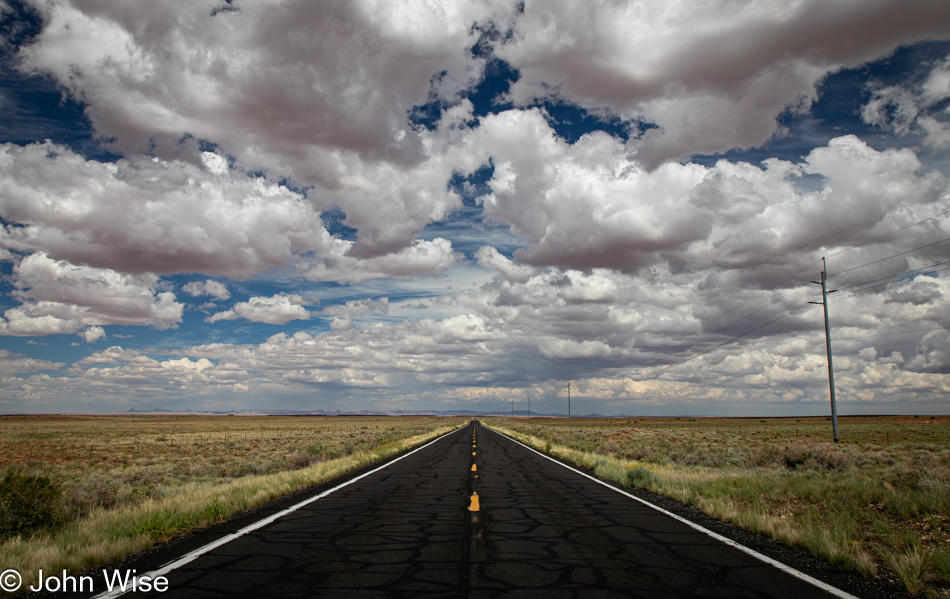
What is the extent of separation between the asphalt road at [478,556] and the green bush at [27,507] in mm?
3433

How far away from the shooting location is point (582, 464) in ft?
61.7

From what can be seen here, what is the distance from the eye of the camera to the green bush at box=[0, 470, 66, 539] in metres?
7.20

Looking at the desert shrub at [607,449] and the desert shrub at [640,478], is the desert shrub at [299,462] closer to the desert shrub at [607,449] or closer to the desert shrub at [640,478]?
the desert shrub at [640,478]

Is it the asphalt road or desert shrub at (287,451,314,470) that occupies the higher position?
the asphalt road

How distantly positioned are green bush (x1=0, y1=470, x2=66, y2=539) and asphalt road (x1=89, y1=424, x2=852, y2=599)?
343 centimetres

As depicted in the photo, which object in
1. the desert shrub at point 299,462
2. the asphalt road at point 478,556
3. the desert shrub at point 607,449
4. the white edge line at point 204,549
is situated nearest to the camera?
the white edge line at point 204,549

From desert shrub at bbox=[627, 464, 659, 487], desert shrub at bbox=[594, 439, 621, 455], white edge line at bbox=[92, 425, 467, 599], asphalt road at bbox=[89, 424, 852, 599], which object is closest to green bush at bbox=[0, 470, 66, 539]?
white edge line at bbox=[92, 425, 467, 599]

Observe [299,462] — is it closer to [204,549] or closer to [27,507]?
[27,507]

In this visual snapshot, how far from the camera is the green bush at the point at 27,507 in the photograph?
23.6ft

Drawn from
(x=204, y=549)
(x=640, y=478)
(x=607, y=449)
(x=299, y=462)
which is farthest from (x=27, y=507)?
(x=607, y=449)

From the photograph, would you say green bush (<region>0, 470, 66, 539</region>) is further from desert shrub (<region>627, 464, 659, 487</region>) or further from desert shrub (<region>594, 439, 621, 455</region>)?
desert shrub (<region>594, 439, 621, 455</region>)

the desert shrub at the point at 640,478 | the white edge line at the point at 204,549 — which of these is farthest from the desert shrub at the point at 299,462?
the desert shrub at the point at 640,478

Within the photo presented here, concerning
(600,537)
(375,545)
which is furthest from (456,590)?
(600,537)

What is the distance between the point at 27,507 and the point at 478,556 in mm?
6983
